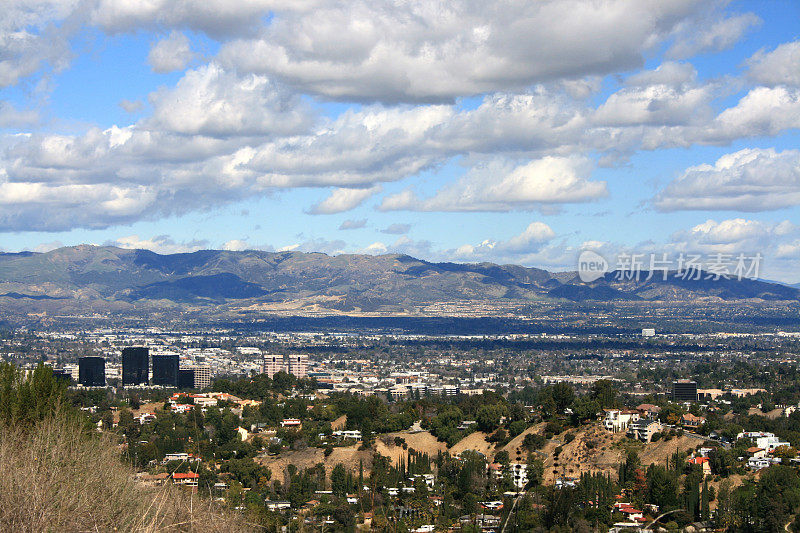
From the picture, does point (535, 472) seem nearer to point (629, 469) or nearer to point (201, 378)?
point (629, 469)

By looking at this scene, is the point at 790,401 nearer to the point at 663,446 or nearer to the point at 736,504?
the point at 663,446

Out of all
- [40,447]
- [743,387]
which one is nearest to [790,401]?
[743,387]

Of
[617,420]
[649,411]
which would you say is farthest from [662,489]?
[649,411]

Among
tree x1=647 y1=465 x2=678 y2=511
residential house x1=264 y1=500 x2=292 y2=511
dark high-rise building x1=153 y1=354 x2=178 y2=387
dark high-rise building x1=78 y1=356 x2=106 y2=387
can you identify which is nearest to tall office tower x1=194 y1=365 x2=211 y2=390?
dark high-rise building x1=153 y1=354 x2=178 y2=387

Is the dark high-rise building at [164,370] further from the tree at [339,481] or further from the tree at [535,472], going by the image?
the tree at [535,472]

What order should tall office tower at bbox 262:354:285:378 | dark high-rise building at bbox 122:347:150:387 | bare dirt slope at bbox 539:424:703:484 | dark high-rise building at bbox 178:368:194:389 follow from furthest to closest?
1. tall office tower at bbox 262:354:285:378
2. dark high-rise building at bbox 122:347:150:387
3. dark high-rise building at bbox 178:368:194:389
4. bare dirt slope at bbox 539:424:703:484

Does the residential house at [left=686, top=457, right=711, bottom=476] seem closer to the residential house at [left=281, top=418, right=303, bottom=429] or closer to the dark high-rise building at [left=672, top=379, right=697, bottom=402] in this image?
the residential house at [left=281, top=418, right=303, bottom=429]

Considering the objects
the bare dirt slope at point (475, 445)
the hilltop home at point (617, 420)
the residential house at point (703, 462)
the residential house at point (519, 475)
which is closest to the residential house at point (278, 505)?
the residential house at point (519, 475)
